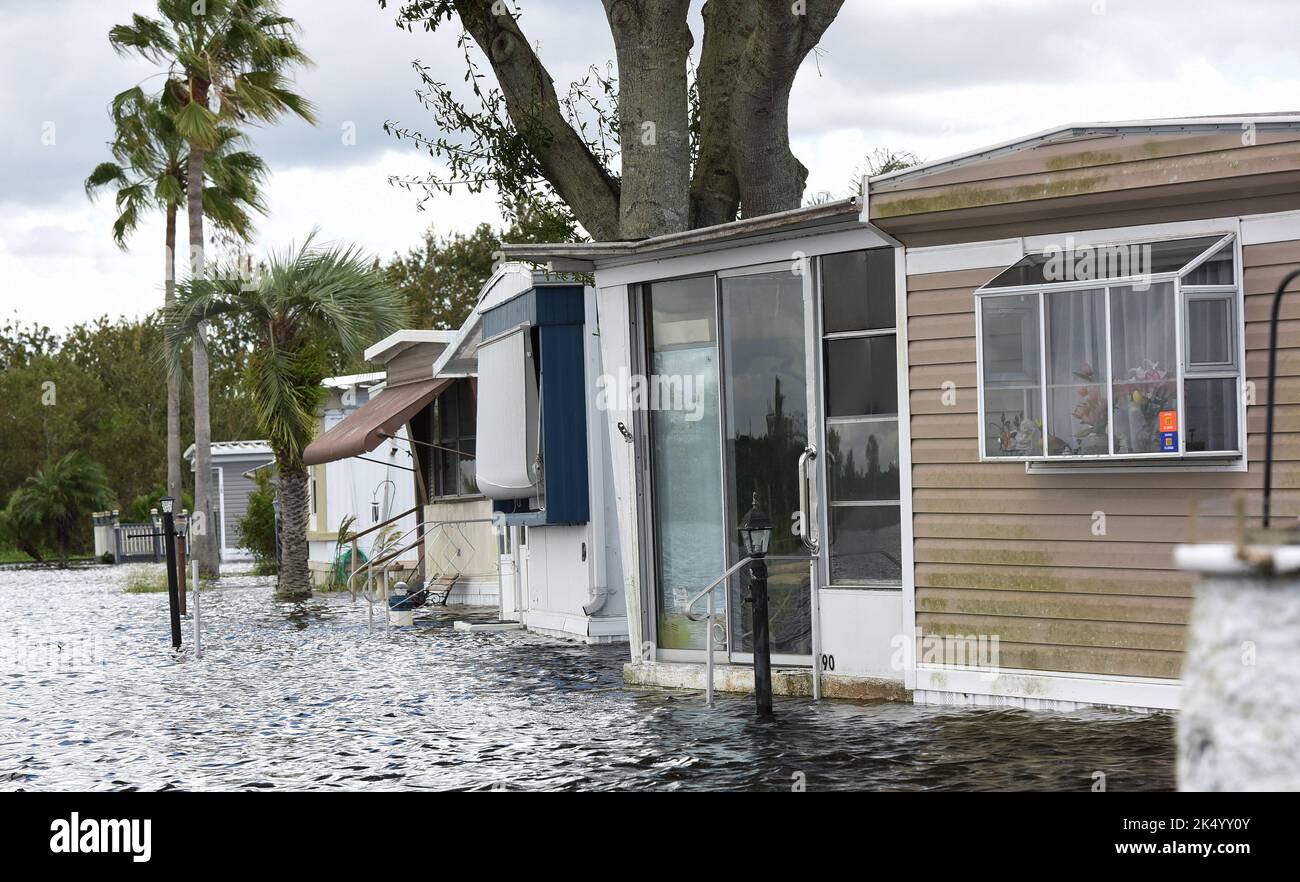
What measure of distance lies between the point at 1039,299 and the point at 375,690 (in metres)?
6.03

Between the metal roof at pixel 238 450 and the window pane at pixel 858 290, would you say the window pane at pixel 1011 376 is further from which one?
the metal roof at pixel 238 450

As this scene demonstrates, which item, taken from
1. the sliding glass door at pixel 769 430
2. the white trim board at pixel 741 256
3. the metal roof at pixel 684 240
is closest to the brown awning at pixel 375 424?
the metal roof at pixel 684 240

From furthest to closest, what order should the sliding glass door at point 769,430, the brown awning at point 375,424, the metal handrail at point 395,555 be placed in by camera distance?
the brown awning at point 375,424 < the metal handrail at point 395,555 < the sliding glass door at point 769,430

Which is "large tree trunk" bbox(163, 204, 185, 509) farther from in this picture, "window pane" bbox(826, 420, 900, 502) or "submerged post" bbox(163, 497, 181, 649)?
"window pane" bbox(826, 420, 900, 502)

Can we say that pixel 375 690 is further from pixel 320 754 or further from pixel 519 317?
pixel 519 317

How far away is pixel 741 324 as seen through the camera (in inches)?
414

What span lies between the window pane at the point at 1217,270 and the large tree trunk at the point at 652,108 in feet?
20.0

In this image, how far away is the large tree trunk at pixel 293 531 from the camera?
23219 mm

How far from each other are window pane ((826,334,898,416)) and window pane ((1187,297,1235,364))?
6.88 feet

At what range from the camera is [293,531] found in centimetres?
2327

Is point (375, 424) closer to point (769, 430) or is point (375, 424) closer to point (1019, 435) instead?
point (769, 430)

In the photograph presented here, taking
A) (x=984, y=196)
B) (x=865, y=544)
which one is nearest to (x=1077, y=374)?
(x=984, y=196)
